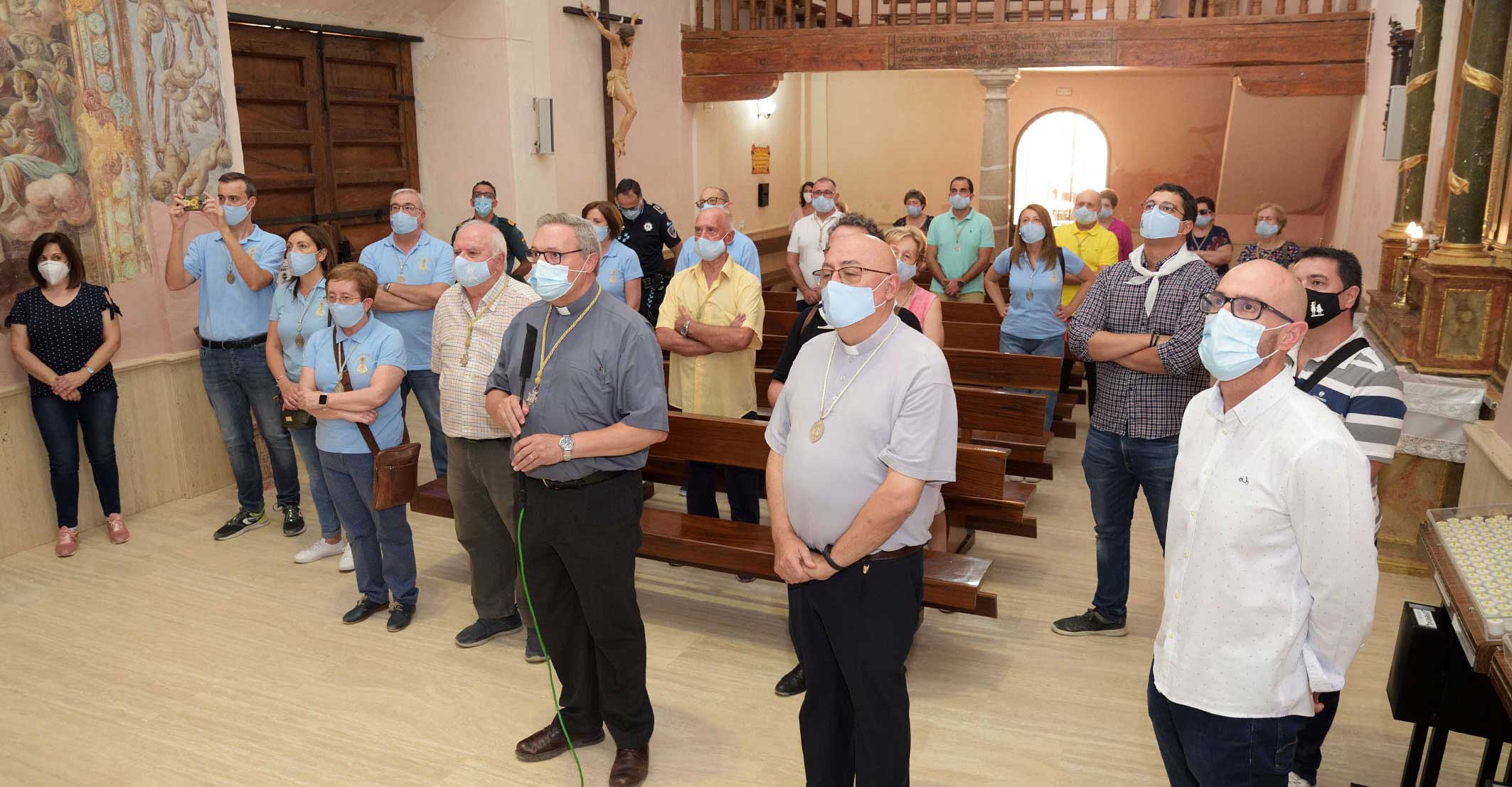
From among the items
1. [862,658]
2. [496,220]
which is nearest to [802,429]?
[862,658]

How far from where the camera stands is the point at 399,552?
14.0 ft

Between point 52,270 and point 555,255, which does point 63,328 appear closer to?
point 52,270

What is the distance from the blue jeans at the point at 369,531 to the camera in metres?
4.21

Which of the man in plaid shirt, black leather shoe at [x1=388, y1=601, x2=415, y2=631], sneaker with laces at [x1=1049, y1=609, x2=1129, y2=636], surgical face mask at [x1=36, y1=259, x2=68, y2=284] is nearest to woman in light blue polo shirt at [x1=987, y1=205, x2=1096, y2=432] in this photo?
sneaker with laces at [x1=1049, y1=609, x2=1129, y2=636]

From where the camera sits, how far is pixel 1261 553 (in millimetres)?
2021

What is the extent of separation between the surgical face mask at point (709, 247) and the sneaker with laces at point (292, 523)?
257 cm

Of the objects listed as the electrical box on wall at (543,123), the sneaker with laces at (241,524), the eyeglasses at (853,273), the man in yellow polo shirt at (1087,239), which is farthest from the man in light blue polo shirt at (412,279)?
the man in yellow polo shirt at (1087,239)

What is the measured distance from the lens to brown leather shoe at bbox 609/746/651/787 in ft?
10.4

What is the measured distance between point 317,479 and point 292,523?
0.67m

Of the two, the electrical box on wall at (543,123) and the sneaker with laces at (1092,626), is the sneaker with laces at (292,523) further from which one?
the electrical box on wall at (543,123)

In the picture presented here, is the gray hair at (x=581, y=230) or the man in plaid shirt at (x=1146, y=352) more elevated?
the gray hair at (x=581, y=230)

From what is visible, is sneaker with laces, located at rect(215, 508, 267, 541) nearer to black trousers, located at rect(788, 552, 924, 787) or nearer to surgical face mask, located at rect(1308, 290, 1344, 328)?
black trousers, located at rect(788, 552, 924, 787)

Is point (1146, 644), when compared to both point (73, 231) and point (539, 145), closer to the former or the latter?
point (73, 231)

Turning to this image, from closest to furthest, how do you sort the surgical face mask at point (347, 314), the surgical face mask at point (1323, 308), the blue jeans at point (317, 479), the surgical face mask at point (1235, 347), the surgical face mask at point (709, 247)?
the surgical face mask at point (1235, 347) < the surgical face mask at point (1323, 308) < the surgical face mask at point (347, 314) < the surgical face mask at point (709, 247) < the blue jeans at point (317, 479)
